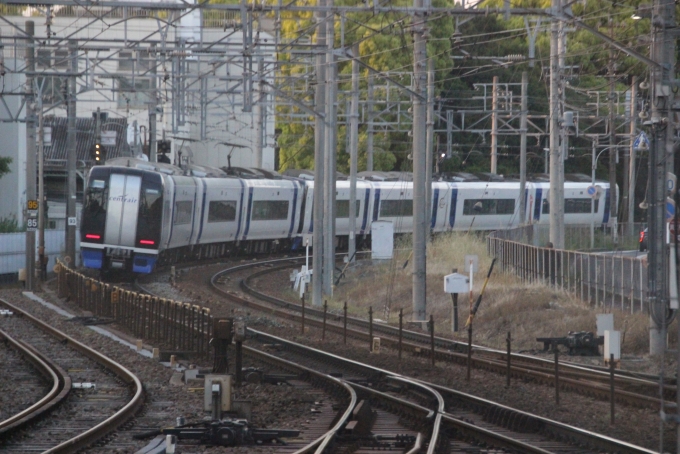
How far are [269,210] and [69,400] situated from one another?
2577 centimetres

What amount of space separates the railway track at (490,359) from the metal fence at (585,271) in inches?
119

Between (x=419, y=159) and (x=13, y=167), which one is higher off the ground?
(x=419, y=159)

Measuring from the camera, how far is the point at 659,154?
48.1 feet

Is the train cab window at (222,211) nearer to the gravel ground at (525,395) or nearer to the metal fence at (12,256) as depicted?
the metal fence at (12,256)

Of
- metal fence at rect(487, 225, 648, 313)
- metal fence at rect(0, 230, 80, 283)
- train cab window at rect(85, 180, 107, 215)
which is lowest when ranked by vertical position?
metal fence at rect(0, 230, 80, 283)

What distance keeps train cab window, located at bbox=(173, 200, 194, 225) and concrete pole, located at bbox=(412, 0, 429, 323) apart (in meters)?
11.9

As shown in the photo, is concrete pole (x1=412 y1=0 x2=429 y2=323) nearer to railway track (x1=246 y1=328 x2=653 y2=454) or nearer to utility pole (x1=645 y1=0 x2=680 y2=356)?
utility pole (x1=645 y1=0 x2=680 y2=356)

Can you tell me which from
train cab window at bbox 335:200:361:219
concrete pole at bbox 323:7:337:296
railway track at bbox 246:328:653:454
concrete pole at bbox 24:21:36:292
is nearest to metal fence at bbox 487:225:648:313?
concrete pole at bbox 323:7:337:296

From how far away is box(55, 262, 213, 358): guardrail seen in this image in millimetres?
16284

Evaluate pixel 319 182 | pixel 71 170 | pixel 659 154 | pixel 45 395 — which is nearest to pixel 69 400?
pixel 45 395

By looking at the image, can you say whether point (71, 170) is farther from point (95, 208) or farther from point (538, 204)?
point (538, 204)

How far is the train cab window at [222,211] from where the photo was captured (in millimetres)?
34000

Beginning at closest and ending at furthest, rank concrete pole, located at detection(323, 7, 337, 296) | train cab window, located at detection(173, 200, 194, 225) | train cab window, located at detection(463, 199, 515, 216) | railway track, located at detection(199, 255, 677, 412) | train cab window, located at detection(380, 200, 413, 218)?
railway track, located at detection(199, 255, 677, 412) → concrete pole, located at detection(323, 7, 337, 296) → train cab window, located at detection(173, 200, 194, 225) → train cab window, located at detection(380, 200, 413, 218) → train cab window, located at detection(463, 199, 515, 216)

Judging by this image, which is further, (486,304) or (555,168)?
(555,168)
